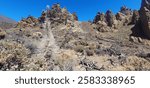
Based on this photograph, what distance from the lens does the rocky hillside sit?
9.70 meters

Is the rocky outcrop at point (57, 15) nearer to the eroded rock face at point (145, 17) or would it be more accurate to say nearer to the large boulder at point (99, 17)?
the large boulder at point (99, 17)

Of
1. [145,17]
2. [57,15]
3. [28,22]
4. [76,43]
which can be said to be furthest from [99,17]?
[76,43]

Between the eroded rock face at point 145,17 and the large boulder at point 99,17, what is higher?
the large boulder at point 99,17

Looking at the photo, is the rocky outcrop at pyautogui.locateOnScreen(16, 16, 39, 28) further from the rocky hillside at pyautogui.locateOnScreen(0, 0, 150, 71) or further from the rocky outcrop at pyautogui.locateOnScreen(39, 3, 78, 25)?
the rocky outcrop at pyautogui.locateOnScreen(39, 3, 78, 25)

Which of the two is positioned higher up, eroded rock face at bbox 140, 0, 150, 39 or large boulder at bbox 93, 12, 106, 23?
large boulder at bbox 93, 12, 106, 23

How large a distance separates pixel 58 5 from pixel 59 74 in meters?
32.2

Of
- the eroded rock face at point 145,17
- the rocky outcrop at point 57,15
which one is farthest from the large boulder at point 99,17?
the eroded rock face at point 145,17

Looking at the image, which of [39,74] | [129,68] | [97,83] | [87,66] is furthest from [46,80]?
[129,68]

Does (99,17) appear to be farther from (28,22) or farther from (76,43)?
(76,43)

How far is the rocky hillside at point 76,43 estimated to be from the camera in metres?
9.70

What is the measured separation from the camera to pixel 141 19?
2975cm

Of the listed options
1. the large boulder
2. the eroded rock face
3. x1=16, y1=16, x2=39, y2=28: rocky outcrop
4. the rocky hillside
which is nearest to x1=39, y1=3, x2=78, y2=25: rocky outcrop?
the rocky hillside

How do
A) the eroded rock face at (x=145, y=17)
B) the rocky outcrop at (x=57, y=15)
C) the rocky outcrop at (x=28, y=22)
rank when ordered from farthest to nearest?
the rocky outcrop at (x=57, y=15) → the rocky outcrop at (x=28, y=22) → the eroded rock face at (x=145, y=17)

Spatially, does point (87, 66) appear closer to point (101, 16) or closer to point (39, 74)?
point (39, 74)
